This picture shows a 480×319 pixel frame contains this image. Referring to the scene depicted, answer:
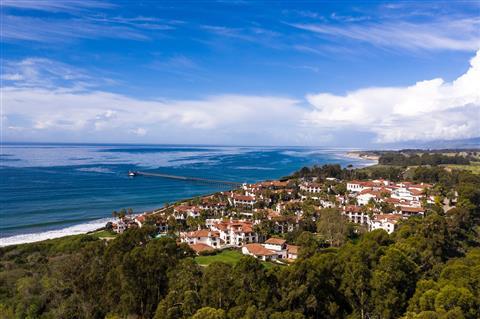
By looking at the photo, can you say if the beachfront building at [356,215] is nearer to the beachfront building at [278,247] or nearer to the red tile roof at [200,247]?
the beachfront building at [278,247]

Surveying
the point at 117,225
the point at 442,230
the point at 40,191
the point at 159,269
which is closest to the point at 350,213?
the point at 442,230

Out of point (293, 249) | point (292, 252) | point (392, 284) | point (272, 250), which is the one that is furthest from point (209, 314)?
point (293, 249)

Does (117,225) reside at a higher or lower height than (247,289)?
lower

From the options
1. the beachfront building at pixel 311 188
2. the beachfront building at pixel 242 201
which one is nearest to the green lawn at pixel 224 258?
the beachfront building at pixel 242 201

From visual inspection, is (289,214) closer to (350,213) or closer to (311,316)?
(350,213)

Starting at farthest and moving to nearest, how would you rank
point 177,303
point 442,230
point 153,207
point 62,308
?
point 153,207
point 442,230
point 62,308
point 177,303

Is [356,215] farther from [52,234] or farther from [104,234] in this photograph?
[52,234]

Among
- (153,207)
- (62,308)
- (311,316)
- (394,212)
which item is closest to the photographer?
(311,316)

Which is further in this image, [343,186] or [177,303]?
[343,186]
